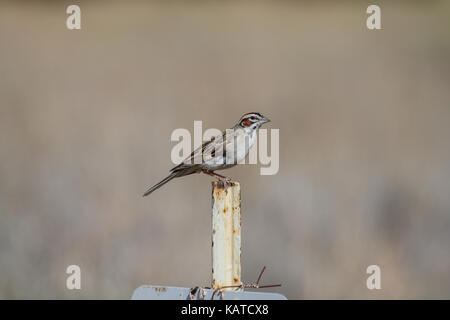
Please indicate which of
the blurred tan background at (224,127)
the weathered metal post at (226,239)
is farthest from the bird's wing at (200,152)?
the blurred tan background at (224,127)

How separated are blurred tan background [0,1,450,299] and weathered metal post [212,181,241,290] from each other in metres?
3.39

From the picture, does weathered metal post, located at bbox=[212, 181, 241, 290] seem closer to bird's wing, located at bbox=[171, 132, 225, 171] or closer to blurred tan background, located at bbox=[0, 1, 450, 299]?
bird's wing, located at bbox=[171, 132, 225, 171]

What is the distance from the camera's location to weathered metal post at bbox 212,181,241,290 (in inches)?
136

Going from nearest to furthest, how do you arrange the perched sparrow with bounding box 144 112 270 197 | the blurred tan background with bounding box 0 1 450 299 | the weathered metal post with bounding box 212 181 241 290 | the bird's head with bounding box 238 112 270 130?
the weathered metal post with bounding box 212 181 241 290, the perched sparrow with bounding box 144 112 270 197, the bird's head with bounding box 238 112 270 130, the blurred tan background with bounding box 0 1 450 299

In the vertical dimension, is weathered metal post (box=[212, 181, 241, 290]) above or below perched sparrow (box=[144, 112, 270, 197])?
below

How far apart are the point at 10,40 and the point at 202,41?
210 centimetres

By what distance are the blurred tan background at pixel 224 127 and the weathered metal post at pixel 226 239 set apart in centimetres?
339

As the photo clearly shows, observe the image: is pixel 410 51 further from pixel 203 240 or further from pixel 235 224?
pixel 235 224

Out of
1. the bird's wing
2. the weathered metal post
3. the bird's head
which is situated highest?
the bird's head

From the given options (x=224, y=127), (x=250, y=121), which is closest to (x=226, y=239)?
(x=250, y=121)

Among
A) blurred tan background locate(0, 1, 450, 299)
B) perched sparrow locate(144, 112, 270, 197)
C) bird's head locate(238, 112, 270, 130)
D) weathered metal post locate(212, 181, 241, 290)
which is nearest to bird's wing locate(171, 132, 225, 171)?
perched sparrow locate(144, 112, 270, 197)

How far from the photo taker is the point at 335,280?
7.12 metres

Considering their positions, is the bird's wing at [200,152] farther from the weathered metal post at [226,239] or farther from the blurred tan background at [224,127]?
the blurred tan background at [224,127]

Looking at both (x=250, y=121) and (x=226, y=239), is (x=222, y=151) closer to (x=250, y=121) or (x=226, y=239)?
(x=250, y=121)
